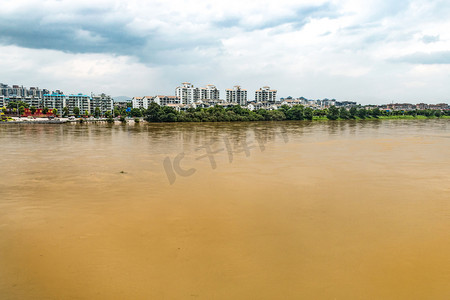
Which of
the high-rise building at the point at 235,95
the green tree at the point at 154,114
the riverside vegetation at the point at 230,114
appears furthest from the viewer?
the high-rise building at the point at 235,95

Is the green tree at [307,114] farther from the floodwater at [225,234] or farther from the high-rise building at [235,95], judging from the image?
the floodwater at [225,234]

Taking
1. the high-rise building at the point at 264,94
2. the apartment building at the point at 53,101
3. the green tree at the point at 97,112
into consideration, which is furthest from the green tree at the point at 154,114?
the high-rise building at the point at 264,94

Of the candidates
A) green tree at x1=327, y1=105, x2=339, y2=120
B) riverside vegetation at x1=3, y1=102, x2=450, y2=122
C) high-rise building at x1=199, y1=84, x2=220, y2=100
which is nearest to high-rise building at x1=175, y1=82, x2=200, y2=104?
high-rise building at x1=199, y1=84, x2=220, y2=100

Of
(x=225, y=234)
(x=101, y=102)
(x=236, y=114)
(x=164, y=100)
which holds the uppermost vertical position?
(x=164, y=100)

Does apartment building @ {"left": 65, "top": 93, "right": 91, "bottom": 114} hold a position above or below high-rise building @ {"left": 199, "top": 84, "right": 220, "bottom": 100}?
below

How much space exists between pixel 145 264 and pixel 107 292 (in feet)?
1.59

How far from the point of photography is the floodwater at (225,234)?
2.78 metres

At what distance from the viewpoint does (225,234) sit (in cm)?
384

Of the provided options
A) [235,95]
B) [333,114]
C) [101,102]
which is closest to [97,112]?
[101,102]

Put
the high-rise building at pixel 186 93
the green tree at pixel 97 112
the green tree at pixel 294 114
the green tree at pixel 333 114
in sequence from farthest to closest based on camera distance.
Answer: the high-rise building at pixel 186 93 → the green tree at pixel 333 114 → the green tree at pixel 97 112 → the green tree at pixel 294 114

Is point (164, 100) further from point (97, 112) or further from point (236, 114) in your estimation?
point (236, 114)

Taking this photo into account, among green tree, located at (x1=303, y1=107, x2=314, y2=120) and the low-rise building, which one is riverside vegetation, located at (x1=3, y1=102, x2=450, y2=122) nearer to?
green tree, located at (x1=303, y1=107, x2=314, y2=120)

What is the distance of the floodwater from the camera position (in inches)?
109

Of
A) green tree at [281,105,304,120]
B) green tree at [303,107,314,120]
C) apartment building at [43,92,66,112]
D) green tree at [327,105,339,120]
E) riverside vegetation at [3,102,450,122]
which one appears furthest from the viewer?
apartment building at [43,92,66,112]
